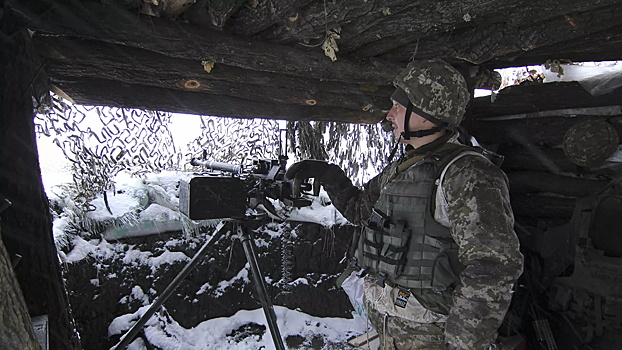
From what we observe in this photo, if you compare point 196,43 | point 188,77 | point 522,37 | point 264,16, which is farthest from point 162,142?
point 522,37

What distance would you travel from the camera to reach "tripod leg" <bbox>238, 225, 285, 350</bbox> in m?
2.39

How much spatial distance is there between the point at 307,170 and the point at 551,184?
288 centimetres

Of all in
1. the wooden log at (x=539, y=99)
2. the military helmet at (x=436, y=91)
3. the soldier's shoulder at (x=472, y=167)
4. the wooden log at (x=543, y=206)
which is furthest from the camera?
the wooden log at (x=543, y=206)

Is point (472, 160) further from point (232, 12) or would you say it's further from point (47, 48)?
point (47, 48)

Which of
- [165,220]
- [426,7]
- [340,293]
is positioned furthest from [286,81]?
[340,293]

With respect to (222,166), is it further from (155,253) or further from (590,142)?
(590,142)

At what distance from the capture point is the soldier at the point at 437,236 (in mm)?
1540

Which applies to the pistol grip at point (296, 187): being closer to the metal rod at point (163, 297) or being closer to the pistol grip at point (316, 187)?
the pistol grip at point (316, 187)

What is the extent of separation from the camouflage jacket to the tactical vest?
0.13 m

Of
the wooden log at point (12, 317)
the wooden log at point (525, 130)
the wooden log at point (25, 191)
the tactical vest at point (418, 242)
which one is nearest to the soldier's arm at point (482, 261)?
the tactical vest at point (418, 242)

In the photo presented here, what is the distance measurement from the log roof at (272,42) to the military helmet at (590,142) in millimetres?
633

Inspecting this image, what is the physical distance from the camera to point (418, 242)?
6.02 ft

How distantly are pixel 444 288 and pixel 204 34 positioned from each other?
6.39 ft

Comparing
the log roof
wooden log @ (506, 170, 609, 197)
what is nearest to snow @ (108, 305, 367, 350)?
the log roof
